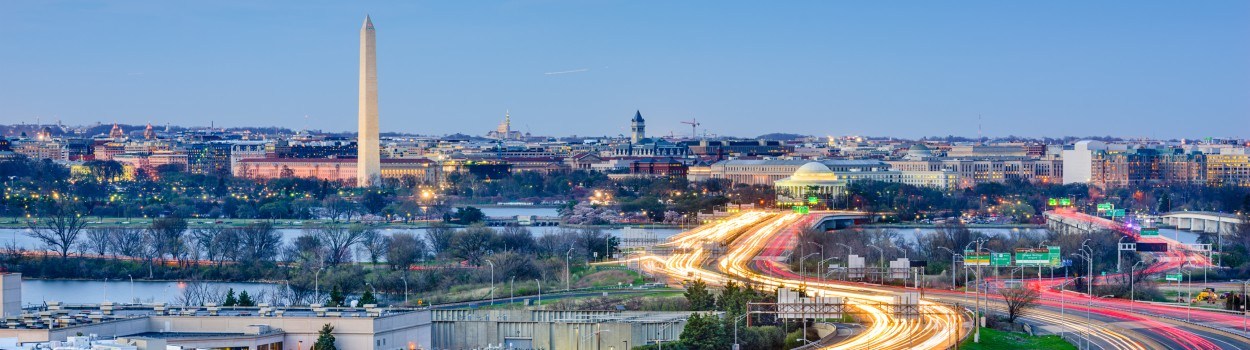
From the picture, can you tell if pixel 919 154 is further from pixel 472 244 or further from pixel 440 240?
pixel 472 244

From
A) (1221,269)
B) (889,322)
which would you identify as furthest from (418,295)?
(1221,269)

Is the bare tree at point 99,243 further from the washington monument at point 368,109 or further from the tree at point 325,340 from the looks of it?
the tree at point 325,340

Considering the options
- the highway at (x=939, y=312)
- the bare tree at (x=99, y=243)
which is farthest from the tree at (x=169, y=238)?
the highway at (x=939, y=312)

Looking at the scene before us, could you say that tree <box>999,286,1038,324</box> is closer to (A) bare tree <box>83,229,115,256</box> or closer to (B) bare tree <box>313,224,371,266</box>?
(B) bare tree <box>313,224,371,266</box>

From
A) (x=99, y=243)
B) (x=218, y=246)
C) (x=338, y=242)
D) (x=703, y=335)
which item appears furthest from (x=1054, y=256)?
(x=99, y=243)

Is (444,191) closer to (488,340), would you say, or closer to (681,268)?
(681,268)

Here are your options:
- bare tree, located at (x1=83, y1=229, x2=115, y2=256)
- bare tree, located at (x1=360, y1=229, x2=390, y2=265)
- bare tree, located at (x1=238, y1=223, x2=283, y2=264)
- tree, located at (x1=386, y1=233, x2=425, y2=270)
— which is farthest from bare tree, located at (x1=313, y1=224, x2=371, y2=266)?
bare tree, located at (x1=83, y1=229, x2=115, y2=256)
